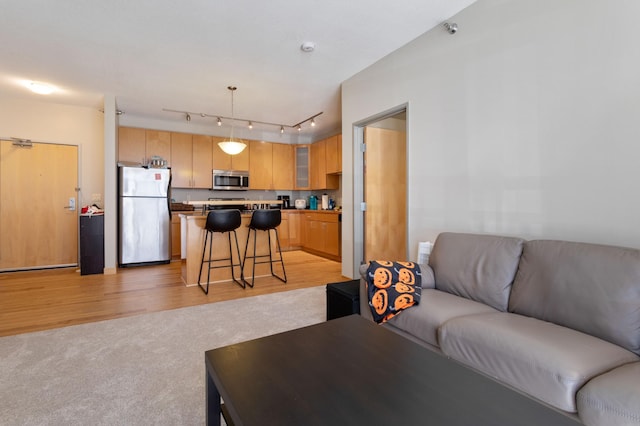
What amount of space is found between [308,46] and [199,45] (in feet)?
3.71

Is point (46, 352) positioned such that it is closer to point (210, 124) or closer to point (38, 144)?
point (38, 144)

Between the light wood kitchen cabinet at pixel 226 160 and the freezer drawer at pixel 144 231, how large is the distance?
1.39 metres

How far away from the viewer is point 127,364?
2.11 meters

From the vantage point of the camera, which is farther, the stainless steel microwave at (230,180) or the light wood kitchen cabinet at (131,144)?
the stainless steel microwave at (230,180)

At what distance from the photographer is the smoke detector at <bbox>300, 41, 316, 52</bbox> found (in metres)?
3.21

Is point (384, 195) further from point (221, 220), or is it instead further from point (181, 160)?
point (181, 160)

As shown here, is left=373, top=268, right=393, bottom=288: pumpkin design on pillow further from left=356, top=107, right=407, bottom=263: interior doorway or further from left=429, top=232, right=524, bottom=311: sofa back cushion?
left=356, top=107, right=407, bottom=263: interior doorway

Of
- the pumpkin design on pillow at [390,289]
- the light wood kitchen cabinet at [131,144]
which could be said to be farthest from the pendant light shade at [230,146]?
the pumpkin design on pillow at [390,289]

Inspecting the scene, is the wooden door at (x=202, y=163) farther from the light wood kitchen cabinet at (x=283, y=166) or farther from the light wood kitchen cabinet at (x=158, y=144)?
the light wood kitchen cabinet at (x=283, y=166)

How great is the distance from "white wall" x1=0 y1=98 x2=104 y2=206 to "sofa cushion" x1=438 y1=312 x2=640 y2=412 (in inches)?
235

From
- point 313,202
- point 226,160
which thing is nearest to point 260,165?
point 226,160

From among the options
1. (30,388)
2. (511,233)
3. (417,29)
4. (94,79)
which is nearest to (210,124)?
(94,79)

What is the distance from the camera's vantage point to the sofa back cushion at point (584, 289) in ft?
4.74

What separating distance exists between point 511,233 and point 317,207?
506cm
